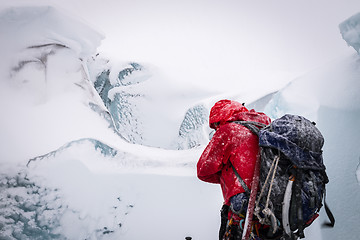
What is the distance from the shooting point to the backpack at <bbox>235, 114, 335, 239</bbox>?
109cm

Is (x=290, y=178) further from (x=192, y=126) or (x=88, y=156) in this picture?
(x=192, y=126)

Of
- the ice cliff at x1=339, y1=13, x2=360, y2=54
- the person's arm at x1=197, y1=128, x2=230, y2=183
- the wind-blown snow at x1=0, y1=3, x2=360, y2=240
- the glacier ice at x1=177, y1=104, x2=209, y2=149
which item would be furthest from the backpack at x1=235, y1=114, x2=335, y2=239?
the glacier ice at x1=177, y1=104, x2=209, y2=149

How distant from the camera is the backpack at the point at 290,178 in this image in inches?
43.0

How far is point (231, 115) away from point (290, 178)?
0.44 meters

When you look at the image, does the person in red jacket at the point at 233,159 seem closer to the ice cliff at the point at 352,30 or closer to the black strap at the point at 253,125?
the black strap at the point at 253,125

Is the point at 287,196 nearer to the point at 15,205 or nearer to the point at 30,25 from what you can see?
the point at 15,205

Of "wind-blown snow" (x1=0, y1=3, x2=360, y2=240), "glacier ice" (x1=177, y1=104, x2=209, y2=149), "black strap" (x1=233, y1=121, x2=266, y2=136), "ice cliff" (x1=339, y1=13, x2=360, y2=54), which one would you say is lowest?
"glacier ice" (x1=177, y1=104, x2=209, y2=149)

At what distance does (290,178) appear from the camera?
112 centimetres

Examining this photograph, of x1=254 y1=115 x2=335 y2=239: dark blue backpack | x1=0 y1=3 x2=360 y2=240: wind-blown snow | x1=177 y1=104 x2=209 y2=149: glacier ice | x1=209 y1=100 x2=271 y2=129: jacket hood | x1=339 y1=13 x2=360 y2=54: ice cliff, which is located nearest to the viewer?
x1=254 y1=115 x2=335 y2=239: dark blue backpack

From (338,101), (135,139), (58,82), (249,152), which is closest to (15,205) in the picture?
(58,82)

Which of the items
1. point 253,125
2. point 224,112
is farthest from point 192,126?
point 253,125

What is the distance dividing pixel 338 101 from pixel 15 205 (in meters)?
2.93

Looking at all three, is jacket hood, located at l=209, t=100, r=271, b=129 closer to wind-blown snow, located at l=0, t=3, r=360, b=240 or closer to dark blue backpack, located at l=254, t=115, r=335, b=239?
dark blue backpack, located at l=254, t=115, r=335, b=239

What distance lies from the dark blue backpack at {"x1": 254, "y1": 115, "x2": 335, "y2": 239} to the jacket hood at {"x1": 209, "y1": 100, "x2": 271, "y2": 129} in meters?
0.21
